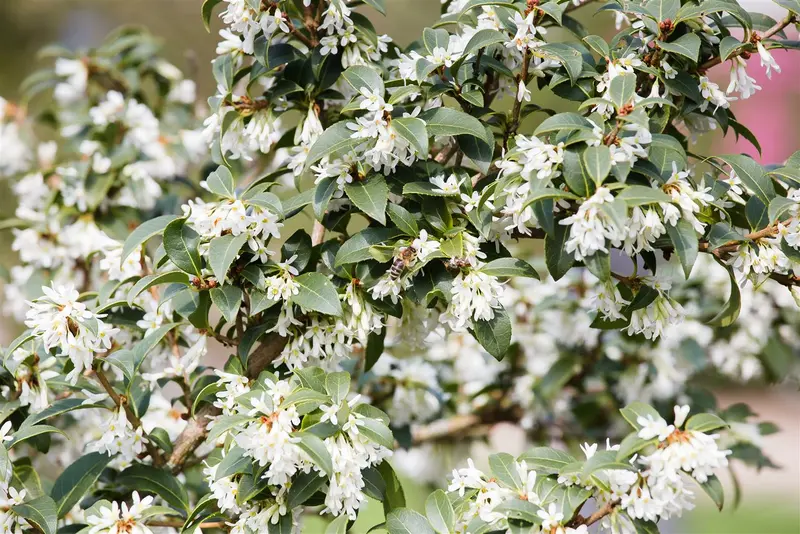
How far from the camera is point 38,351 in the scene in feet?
4.00

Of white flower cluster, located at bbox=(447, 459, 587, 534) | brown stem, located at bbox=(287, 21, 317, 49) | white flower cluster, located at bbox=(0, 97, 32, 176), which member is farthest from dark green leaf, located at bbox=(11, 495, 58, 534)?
white flower cluster, located at bbox=(0, 97, 32, 176)

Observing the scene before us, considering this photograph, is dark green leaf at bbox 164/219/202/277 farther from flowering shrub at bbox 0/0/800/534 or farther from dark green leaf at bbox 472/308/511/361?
dark green leaf at bbox 472/308/511/361

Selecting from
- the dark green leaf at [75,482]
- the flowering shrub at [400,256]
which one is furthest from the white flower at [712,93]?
the dark green leaf at [75,482]

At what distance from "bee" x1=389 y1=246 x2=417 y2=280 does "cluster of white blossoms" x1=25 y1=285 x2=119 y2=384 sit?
39 cm

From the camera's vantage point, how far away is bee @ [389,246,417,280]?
1044 mm

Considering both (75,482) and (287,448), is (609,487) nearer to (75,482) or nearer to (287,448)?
(287,448)

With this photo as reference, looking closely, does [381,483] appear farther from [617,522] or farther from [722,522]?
[722,522]

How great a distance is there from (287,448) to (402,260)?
277 millimetres

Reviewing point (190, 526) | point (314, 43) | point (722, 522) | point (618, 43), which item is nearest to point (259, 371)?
point (190, 526)

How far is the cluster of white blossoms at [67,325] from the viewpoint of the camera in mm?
1039

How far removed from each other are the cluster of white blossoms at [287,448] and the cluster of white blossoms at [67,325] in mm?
199

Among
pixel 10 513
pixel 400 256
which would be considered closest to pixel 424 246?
pixel 400 256

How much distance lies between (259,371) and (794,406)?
7344 millimetres

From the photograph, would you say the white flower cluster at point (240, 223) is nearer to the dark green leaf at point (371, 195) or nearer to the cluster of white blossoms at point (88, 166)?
the dark green leaf at point (371, 195)
